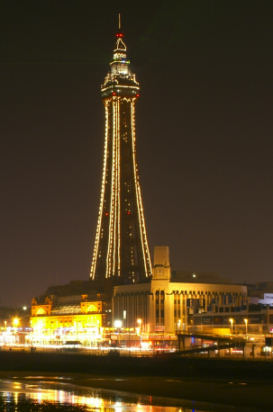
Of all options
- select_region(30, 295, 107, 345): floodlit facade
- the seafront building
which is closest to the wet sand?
the seafront building

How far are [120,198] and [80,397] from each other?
316 ft

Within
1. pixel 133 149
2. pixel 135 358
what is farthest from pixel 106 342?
pixel 133 149

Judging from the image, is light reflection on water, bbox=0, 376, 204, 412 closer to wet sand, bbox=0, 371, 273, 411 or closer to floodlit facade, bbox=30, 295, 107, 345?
wet sand, bbox=0, 371, 273, 411

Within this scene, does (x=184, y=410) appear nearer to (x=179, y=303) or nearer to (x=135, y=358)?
(x=135, y=358)

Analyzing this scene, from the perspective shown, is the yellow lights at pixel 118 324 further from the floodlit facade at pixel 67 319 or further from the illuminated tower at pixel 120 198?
the illuminated tower at pixel 120 198

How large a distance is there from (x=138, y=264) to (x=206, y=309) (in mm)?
31584

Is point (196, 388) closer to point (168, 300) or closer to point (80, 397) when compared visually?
point (80, 397)

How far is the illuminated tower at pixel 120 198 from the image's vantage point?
14912 centimetres

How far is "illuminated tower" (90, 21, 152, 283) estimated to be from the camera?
14912 cm

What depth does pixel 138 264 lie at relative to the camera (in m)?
152

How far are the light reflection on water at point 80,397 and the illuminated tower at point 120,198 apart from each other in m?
78.8

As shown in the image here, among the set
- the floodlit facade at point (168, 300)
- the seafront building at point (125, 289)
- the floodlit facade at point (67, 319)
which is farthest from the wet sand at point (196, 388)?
the floodlit facade at point (67, 319)

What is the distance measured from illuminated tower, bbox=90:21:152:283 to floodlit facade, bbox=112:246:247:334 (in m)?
14.9

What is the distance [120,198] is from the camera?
498ft
